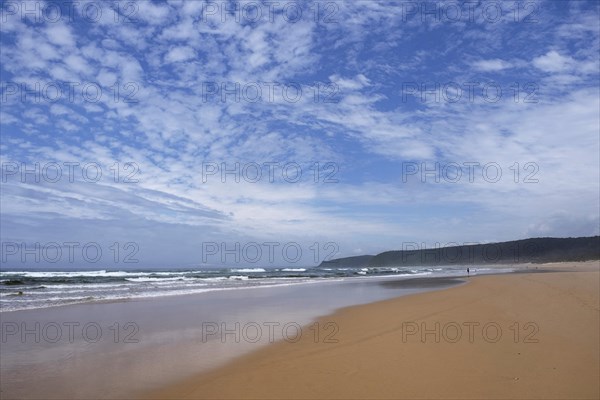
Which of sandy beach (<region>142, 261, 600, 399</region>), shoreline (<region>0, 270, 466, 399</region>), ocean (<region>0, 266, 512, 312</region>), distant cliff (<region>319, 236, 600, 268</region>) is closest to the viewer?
sandy beach (<region>142, 261, 600, 399</region>)

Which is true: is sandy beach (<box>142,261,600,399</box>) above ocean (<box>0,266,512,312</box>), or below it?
above

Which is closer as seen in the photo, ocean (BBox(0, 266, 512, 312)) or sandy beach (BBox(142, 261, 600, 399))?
sandy beach (BBox(142, 261, 600, 399))

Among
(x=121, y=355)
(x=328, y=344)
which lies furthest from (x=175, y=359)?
(x=328, y=344)

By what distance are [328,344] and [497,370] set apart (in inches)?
129

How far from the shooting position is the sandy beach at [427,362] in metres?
5.39

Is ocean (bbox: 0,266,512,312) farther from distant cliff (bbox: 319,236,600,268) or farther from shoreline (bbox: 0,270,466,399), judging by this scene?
distant cliff (bbox: 319,236,600,268)

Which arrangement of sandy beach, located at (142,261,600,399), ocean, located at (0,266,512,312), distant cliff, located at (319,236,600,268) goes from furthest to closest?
1. distant cliff, located at (319,236,600,268)
2. ocean, located at (0,266,512,312)
3. sandy beach, located at (142,261,600,399)

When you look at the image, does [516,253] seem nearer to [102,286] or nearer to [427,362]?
[102,286]

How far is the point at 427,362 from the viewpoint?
6.62 metres

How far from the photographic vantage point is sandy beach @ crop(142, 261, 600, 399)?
212 inches

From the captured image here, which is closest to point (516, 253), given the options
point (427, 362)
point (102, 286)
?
point (102, 286)

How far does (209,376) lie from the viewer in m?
6.30

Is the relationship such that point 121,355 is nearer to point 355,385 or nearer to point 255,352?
point 255,352

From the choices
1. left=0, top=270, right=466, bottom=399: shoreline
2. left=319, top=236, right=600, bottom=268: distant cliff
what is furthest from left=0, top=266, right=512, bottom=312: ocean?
left=319, top=236, right=600, bottom=268: distant cliff
